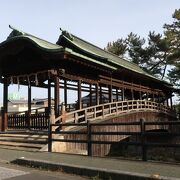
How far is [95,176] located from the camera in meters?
9.04

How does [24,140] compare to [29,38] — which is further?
[29,38]

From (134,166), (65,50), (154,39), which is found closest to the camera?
(134,166)

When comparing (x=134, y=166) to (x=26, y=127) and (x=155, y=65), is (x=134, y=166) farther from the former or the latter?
(x=155, y=65)

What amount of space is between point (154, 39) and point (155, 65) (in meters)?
4.22

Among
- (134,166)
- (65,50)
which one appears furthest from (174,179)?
(65,50)

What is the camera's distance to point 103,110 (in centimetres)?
2106

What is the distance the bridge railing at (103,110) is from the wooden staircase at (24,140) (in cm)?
126

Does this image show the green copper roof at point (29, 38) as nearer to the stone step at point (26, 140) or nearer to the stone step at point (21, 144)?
the stone step at point (26, 140)

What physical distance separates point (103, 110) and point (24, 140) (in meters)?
5.88

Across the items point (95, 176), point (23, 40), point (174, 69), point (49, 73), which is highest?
point (174, 69)

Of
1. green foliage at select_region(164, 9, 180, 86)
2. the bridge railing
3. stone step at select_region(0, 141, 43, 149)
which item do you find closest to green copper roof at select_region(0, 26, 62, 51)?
the bridge railing

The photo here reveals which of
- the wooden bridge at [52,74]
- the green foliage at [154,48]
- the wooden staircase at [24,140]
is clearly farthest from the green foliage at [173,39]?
the wooden staircase at [24,140]

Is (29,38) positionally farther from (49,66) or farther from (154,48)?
(154,48)

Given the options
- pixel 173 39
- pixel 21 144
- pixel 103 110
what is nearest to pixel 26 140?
pixel 21 144
